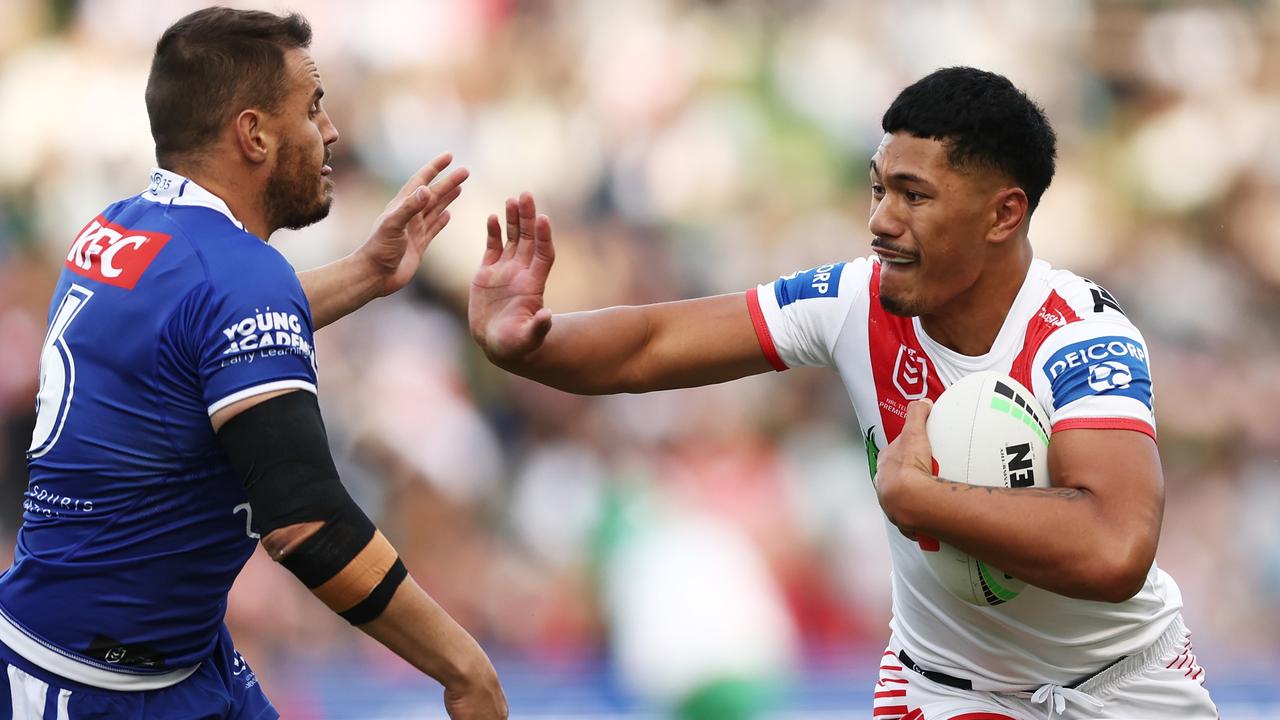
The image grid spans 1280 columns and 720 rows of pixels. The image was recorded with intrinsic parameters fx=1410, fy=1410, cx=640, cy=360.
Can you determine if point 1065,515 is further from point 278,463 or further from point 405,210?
point 405,210

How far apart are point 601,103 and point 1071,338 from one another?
254 inches

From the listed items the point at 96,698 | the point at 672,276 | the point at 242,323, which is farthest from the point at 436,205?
the point at 672,276

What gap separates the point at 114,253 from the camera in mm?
3461

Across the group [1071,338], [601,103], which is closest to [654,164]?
[601,103]

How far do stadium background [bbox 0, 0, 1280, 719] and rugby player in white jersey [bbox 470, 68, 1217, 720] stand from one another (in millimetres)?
3793

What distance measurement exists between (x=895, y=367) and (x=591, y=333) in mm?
944

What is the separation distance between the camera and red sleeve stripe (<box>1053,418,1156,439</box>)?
3.74m

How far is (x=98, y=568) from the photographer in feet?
11.1

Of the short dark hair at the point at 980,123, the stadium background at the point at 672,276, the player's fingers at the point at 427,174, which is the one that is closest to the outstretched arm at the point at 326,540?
the player's fingers at the point at 427,174

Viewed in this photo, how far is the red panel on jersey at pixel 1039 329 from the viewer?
4.04 meters

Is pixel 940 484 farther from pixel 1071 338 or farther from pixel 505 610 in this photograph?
pixel 505 610

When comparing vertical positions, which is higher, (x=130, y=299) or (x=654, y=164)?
(x=654, y=164)

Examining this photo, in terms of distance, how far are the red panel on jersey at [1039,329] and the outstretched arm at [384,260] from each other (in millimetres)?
1768

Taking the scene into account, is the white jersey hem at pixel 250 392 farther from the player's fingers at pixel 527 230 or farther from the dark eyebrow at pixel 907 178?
the dark eyebrow at pixel 907 178
